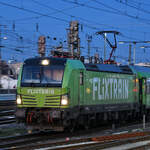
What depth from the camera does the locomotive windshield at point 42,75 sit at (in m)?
14.0

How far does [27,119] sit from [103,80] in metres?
4.48

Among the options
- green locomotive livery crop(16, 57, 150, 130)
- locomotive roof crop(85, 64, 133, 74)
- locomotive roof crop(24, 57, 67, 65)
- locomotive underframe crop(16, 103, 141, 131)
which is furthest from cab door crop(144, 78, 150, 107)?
locomotive roof crop(24, 57, 67, 65)

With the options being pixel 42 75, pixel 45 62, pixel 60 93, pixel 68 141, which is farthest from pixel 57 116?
pixel 45 62

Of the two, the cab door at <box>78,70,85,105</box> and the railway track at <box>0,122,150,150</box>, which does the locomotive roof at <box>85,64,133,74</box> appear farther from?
the railway track at <box>0,122,150,150</box>

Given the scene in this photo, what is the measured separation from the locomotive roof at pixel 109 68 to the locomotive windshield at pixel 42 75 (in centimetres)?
187

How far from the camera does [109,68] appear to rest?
17438 millimetres

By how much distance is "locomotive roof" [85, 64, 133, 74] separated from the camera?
15.9m

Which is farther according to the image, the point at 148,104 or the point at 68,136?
the point at 148,104

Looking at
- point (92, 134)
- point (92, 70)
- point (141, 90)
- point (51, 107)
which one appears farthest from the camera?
point (141, 90)

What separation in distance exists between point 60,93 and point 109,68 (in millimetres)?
4496

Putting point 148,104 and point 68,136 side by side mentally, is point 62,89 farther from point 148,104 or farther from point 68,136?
point 148,104

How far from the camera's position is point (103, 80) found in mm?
16688

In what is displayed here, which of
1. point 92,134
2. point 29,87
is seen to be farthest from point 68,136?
point 29,87

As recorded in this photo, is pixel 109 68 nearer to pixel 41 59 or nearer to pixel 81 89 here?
pixel 81 89
